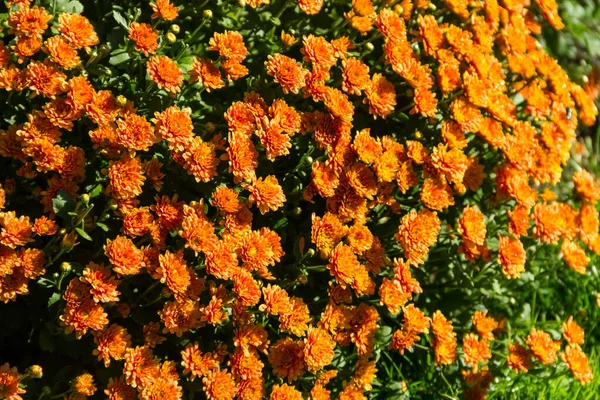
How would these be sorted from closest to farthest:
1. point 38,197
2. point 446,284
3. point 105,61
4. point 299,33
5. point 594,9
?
point 38,197 → point 105,61 → point 299,33 → point 446,284 → point 594,9

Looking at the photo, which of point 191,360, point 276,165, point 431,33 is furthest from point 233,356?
point 431,33

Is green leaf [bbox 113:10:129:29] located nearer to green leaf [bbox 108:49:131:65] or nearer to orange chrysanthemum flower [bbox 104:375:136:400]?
green leaf [bbox 108:49:131:65]

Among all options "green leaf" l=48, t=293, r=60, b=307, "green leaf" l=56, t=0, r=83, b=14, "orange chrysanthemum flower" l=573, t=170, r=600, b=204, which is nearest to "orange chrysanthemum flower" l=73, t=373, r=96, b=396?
"green leaf" l=48, t=293, r=60, b=307

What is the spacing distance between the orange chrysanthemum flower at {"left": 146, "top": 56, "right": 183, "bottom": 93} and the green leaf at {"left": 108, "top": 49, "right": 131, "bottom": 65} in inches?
7.5

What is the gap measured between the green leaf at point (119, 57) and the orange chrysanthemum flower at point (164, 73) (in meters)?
0.19

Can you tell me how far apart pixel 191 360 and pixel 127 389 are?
194mm

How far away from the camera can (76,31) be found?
2.18 metres

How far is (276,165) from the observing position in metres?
2.54

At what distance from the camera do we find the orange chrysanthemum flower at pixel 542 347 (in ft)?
8.91

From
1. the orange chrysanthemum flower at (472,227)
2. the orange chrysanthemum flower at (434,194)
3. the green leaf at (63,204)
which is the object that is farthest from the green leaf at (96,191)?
the orange chrysanthemum flower at (472,227)

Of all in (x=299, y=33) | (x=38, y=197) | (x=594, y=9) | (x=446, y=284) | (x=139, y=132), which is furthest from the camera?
(x=594, y=9)

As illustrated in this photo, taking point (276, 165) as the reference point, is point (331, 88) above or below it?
above

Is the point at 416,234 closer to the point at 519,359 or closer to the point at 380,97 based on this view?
the point at 380,97

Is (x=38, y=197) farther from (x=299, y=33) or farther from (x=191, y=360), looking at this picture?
(x=299, y=33)
